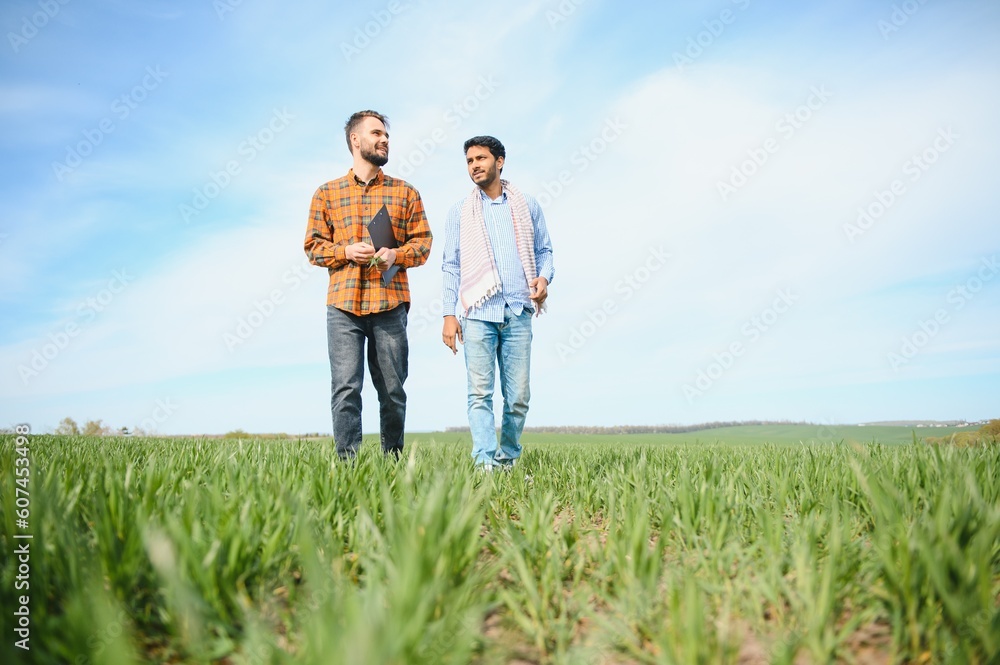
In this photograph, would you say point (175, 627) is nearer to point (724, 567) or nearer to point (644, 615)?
point (644, 615)

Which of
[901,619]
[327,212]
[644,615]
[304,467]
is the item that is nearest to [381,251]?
[327,212]

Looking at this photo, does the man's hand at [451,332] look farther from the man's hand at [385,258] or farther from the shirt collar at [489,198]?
the shirt collar at [489,198]

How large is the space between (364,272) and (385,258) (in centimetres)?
23

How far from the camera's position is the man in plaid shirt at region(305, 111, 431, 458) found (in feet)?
15.6

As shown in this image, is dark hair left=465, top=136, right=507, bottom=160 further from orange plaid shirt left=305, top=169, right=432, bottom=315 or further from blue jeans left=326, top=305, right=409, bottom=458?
blue jeans left=326, top=305, right=409, bottom=458

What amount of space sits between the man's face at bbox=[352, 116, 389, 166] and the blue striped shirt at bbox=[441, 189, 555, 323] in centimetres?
67

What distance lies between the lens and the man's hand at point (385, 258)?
4.65 meters

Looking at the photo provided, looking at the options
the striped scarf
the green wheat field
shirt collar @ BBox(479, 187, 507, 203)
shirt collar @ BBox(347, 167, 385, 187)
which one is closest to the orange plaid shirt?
shirt collar @ BBox(347, 167, 385, 187)

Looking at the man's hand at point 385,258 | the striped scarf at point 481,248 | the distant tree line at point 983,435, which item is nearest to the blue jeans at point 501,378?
the striped scarf at point 481,248

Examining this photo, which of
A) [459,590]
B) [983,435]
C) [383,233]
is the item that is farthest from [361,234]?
[983,435]

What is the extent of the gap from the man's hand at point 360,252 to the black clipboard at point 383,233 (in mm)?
133

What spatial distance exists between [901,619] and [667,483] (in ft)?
5.87

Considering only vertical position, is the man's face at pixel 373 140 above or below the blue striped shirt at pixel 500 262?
above

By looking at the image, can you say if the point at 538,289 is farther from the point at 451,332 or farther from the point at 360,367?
the point at 360,367
